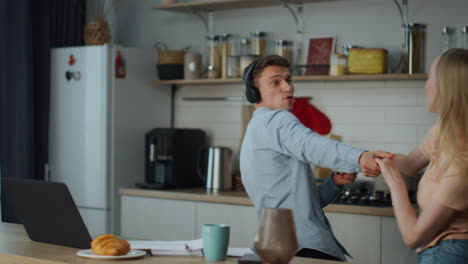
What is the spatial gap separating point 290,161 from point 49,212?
2.78 ft

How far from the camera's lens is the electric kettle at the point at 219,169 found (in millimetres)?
4602

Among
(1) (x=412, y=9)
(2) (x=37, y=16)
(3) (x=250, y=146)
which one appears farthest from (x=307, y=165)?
(2) (x=37, y=16)

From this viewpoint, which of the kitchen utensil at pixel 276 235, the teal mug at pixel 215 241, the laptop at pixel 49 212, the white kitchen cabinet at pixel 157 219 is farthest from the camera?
the white kitchen cabinet at pixel 157 219

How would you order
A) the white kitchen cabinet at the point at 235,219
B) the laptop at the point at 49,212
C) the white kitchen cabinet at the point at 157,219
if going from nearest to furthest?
the laptop at the point at 49,212
the white kitchen cabinet at the point at 235,219
the white kitchen cabinet at the point at 157,219

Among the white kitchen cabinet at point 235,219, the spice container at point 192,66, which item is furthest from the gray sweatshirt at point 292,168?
the spice container at point 192,66

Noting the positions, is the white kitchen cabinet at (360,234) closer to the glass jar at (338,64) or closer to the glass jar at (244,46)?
the glass jar at (338,64)

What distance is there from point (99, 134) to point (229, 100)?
0.91 m

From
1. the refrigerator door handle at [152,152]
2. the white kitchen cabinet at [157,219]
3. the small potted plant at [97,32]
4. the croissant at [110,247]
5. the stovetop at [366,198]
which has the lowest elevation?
the white kitchen cabinet at [157,219]

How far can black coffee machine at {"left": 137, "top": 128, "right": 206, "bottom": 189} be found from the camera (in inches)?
187

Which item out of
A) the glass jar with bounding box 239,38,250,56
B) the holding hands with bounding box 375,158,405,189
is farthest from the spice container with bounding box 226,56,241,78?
the holding hands with bounding box 375,158,405,189

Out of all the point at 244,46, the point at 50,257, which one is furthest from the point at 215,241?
the point at 244,46

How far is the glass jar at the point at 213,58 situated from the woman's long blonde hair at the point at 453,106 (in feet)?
9.14

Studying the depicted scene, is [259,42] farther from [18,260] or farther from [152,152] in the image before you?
[18,260]

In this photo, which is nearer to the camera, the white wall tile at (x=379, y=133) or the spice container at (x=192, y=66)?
the white wall tile at (x=379, y=133)
